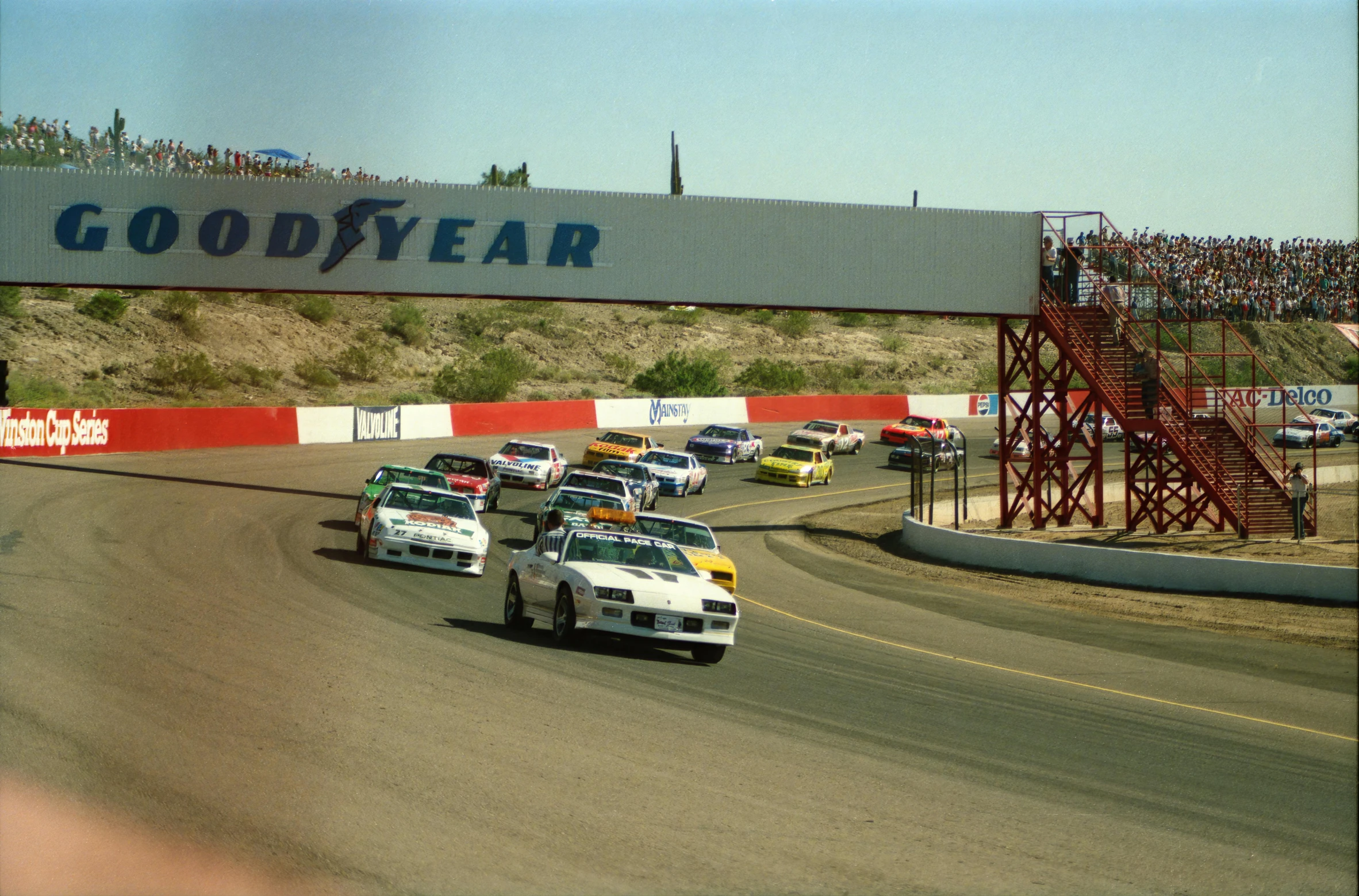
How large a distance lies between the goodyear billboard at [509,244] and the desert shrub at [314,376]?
3538 centimetres

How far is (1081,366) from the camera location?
1068 inches

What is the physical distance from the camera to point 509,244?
29406 millimetres

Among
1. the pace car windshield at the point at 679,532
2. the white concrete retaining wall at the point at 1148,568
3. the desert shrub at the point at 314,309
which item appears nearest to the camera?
the white concrete retaining wall at the point at 1148,568

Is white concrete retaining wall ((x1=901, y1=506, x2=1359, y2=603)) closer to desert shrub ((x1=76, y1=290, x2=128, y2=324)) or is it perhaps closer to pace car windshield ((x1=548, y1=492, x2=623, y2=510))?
pace car windshield ((x1=548, y1=492, x2=623, y2=510))

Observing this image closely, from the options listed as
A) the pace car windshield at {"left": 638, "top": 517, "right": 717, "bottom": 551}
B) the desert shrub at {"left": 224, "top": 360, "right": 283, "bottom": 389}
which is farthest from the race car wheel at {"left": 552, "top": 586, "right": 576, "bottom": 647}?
the desert shrub at {"left": 224, "top": 360, "right": 283, "bottom": 389}

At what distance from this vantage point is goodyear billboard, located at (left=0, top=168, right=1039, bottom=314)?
28781mm

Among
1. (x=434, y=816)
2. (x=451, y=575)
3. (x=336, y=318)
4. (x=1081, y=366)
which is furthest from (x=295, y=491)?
(x=336, y=318)

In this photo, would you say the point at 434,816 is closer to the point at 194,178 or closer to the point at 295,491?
the point at 295,491

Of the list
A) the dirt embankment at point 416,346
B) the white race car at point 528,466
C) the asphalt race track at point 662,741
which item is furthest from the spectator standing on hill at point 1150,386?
the dirt embankment at point 416,346

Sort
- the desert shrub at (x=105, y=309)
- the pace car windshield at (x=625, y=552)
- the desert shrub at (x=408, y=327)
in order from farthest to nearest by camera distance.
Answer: the desert shrub at (x=408, y=327), the desert shrub at (x=105, y=309), the pace car windshield at (x=625, y=552)

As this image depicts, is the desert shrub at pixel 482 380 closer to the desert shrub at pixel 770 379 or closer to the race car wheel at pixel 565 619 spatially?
the desert shrub at pixel 770 379

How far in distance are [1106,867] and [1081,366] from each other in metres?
21.2

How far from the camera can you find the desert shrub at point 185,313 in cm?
6372

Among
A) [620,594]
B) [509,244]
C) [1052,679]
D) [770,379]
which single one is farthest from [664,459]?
[770,379]
